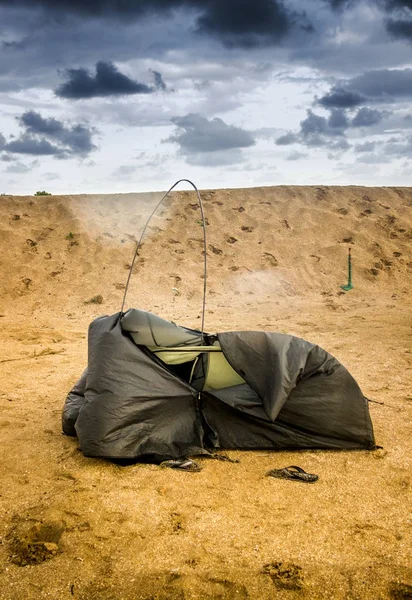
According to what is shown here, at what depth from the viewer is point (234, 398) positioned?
15.0 feet

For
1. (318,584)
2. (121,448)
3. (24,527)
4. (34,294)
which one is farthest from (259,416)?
(34,294)

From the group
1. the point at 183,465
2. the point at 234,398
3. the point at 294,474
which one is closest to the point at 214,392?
the point at 234,398

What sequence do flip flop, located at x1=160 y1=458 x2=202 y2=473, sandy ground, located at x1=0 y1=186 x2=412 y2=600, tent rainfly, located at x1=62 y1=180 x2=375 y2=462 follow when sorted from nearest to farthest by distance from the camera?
sandy ground, located at x1=0 y1=186 x2=412 y2=600, flip flop, located at x1=160 y1=458 x2=202 y2=473, tent rainfly, located at x1=62 y1=180 x2=375 y2=462

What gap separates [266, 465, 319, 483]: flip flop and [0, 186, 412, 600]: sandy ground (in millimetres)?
78

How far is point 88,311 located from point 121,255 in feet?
10.9

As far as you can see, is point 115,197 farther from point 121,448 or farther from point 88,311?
point 121,448

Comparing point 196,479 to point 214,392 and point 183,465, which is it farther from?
point 214,392

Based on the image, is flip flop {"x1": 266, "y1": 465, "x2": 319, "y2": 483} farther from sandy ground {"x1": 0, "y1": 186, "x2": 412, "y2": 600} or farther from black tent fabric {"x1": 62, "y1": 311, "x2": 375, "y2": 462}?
black tent fabric {"x1": 62, "y1": 311, "x2": 375, "y2": 462}

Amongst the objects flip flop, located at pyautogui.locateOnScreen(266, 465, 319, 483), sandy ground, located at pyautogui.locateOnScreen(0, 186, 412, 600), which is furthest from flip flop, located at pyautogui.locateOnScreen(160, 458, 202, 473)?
flip flop, located at pyautogui.locateOnScreen(266, 465, 319, 483)

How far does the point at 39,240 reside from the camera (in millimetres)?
15234

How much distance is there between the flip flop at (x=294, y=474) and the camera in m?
4.04

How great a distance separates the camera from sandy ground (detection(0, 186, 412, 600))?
2893mm

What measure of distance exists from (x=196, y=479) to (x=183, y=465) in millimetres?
199

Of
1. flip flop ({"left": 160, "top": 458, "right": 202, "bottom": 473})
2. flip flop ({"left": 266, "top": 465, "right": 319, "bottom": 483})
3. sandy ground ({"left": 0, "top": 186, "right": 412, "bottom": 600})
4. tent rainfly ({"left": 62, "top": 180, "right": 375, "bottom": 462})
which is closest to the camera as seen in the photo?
sandy ground ({"left": 0, "top": 186, "right": 412, "bottom": 600})
